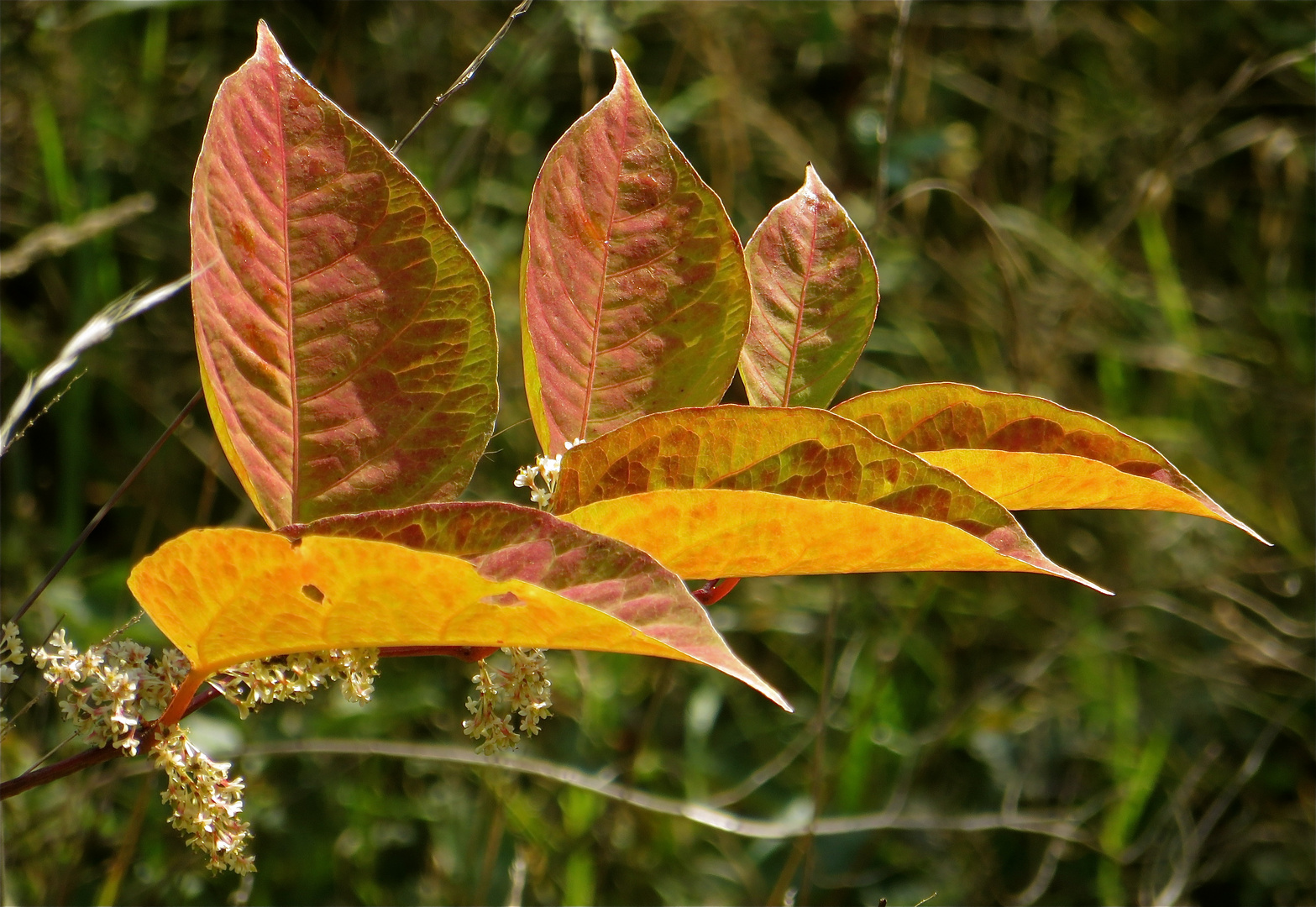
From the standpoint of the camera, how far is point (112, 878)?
3.26ft

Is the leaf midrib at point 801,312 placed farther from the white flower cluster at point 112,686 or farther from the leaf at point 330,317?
the white flower cluster at point 112,686

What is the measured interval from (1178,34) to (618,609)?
74.2 inches

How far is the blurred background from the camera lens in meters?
1.30

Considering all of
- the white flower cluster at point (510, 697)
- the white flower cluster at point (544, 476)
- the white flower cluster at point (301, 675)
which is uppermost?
the white flower cluster at point (544, 476)

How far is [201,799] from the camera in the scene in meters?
0.38

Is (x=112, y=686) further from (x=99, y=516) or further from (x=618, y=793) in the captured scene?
(x=618, y=793)

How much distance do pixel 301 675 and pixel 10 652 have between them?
10 centimetres

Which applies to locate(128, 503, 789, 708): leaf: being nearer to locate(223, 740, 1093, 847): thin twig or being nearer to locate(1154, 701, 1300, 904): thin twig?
locate(223, 740, 1093, 847): thin twig

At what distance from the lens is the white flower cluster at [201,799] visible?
1.22ft

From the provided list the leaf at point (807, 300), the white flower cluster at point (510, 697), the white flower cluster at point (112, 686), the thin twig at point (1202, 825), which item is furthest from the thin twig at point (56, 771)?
the thin twig at point (1202, 825)

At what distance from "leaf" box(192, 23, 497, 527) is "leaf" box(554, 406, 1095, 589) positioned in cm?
7

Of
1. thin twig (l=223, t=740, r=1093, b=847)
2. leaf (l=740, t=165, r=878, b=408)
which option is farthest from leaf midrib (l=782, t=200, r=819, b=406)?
thin twig (l=223, t=740, r=1093, b=847)

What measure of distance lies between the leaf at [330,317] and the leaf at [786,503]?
0.23 feet

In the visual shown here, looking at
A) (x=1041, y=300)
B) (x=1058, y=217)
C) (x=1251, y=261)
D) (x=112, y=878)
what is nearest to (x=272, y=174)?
(x=112, y=878)
